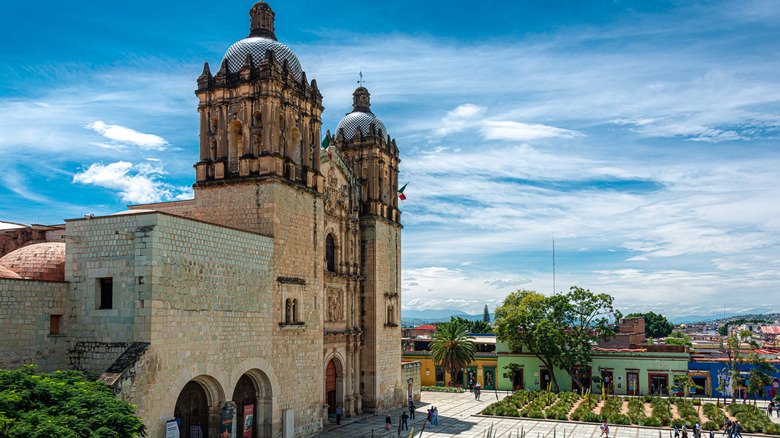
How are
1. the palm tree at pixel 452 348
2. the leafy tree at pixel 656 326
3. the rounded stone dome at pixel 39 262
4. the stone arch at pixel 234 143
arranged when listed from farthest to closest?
1. the leafy tree at pixel 656 326
2. the palm tree at pixel 452 348
3. the stone arch at pixel 234 143
4. the rounded stone dome at pixel 39 262

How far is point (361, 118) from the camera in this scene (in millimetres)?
42625

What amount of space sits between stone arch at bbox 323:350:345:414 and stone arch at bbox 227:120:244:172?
13.0m

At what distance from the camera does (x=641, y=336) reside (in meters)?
62.0

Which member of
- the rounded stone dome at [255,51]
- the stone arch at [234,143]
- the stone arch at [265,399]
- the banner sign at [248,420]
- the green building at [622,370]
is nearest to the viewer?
the banner sign at [248,420]

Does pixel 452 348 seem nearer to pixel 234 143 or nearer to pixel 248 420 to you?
pixel 248 420

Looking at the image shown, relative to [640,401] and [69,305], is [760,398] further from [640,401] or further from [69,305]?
[69,305]

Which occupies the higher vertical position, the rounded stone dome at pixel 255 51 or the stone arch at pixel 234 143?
the rounded stone dome at pixel 255 51

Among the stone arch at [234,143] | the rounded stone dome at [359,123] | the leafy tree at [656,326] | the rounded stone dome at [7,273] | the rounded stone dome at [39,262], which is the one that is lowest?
the leafy tree at [656,326]

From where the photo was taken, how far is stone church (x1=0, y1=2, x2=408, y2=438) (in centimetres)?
2050

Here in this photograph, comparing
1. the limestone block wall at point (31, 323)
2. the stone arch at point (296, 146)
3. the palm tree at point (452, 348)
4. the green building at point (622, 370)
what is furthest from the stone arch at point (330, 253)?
the green building at point (622, 370)

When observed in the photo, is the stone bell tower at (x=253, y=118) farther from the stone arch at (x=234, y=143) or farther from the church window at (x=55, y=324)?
the church window at (x=55, y=324)

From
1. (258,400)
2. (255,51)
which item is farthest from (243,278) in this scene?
(255,51)

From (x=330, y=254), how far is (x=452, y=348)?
61.3 ft

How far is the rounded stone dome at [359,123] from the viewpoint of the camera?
42312mm
